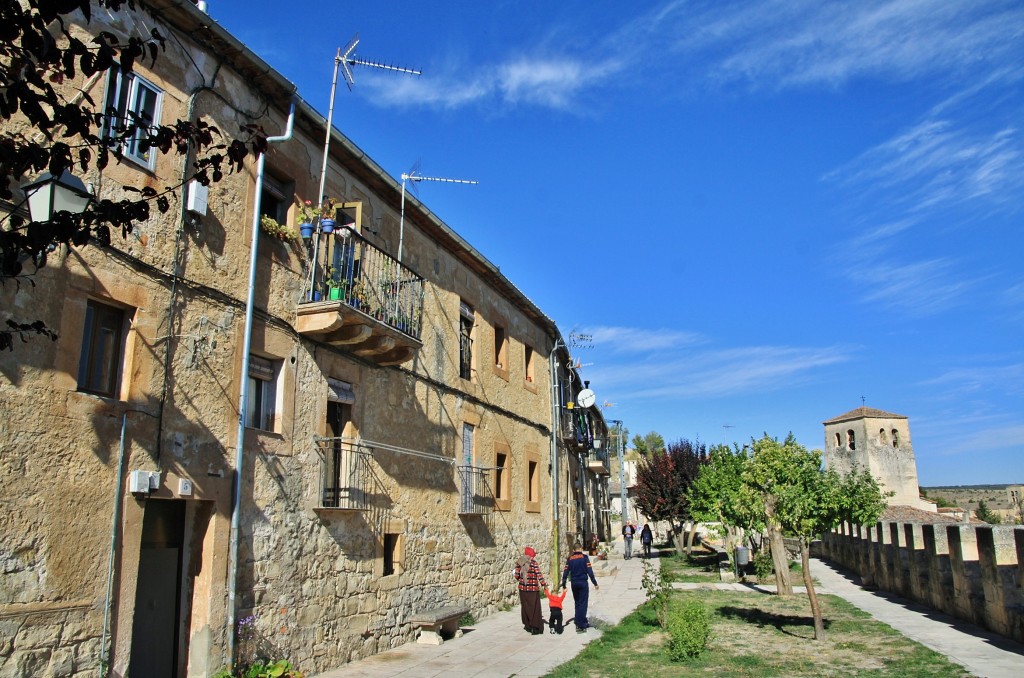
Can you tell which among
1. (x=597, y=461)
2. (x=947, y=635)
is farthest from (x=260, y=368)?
(x=597, y=461)

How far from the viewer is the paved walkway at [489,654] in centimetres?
907

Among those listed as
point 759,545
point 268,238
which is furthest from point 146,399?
point 759,545

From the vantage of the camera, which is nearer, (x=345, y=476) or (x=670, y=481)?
(x=345, y=476)

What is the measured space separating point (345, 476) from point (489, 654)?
3237mm

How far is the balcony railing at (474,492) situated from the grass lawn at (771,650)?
3200mm

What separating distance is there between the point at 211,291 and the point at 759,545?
20308 millimetres

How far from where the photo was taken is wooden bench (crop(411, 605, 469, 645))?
10875 millimetres

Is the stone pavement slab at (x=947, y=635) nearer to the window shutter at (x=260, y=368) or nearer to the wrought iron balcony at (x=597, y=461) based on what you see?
the window shutter at (x=260, y=368)

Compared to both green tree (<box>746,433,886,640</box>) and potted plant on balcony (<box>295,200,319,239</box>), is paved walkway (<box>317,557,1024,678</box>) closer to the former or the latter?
green tree (<box>746,433,886,640</box>)

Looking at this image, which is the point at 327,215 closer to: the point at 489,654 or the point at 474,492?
the point at 474,492

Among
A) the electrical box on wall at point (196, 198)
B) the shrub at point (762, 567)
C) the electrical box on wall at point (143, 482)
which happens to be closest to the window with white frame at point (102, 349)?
the electrical box on wall at point (143, 482)

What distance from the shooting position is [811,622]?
40.3 ft

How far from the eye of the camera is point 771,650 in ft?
32.9

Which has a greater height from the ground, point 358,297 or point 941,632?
point 358,297
